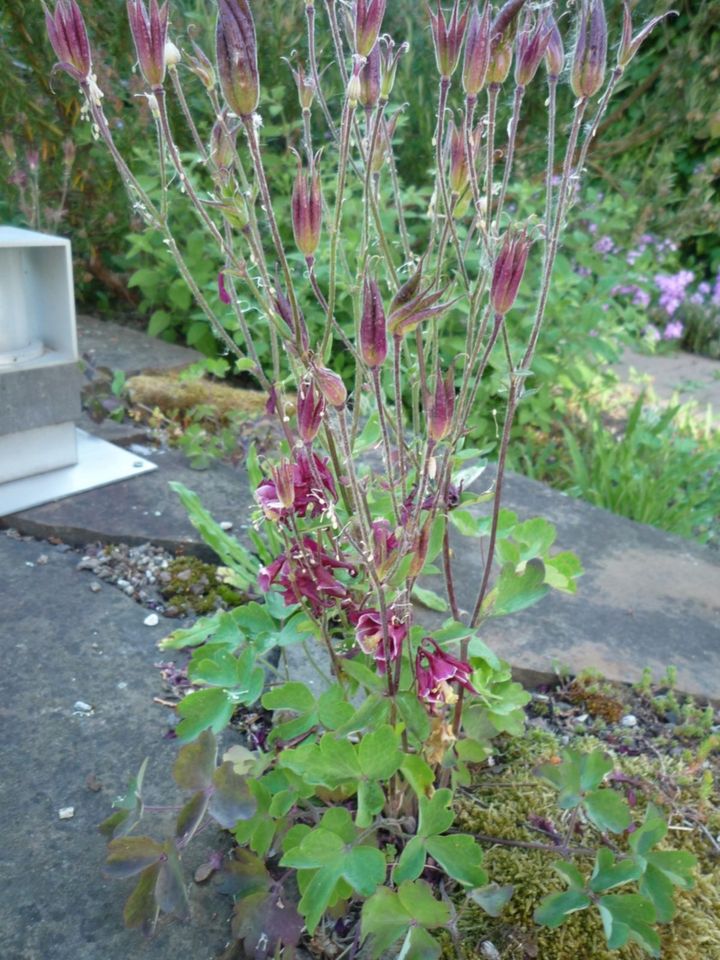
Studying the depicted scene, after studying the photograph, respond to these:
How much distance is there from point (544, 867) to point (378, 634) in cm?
48

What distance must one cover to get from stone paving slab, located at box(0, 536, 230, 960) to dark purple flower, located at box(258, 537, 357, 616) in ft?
1.32

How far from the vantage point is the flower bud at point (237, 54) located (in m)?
0.79

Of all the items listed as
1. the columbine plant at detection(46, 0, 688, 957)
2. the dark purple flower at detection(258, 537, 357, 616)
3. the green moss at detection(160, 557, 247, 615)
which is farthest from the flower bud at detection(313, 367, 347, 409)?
the green moss at detection(160, 557, 247, 615)

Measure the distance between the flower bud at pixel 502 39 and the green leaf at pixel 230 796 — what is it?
89 centimetres

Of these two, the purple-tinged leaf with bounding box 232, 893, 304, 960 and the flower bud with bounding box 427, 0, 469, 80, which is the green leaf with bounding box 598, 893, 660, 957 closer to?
the purple-tinged leaf with bounding box 232, 893, 304, 960

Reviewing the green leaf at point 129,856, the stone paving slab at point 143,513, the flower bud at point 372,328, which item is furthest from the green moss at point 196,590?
the flower bud at point 372,328

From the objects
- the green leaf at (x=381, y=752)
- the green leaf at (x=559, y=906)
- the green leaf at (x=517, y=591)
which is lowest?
the green leaf at (x=559, y=906)

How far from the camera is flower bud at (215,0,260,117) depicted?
0.79 m

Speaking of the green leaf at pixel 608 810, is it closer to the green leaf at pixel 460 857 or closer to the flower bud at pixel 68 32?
the green leaf at pixel 460 857

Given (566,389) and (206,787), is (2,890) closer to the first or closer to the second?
(206,787)

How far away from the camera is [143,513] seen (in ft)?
6.58

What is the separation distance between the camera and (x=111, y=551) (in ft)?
6.16

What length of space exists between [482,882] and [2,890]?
62 centimetres

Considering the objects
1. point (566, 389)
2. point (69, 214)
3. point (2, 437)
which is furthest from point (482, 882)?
point (69, 214)
